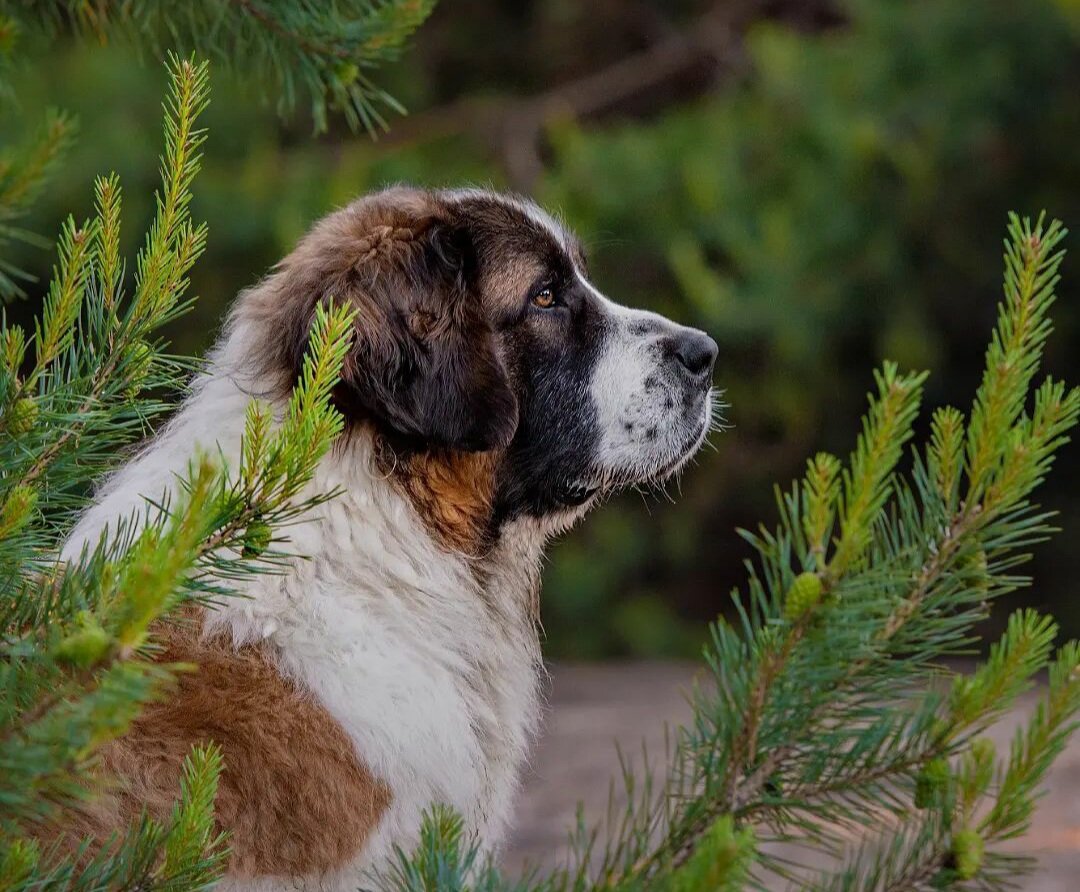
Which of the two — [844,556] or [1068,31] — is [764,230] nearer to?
[1068,31]

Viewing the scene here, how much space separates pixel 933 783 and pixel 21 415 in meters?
1.36

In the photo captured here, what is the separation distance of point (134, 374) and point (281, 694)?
74 cm

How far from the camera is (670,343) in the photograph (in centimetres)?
344

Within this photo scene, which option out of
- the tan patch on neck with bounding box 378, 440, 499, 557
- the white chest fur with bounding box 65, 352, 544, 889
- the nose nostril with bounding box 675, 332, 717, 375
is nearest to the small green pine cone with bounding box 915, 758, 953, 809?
the white chest fur with bounding box 65, 352, 544, 889

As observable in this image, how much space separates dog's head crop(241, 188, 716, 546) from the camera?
297 cm

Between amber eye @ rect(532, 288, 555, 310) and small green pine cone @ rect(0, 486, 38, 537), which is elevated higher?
amber eye @ rect(532, 288, 555, 310)

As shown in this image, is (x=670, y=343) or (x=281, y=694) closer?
(x=281, y=694)

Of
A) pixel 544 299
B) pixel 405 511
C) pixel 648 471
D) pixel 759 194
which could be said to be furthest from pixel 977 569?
pixel 759 194

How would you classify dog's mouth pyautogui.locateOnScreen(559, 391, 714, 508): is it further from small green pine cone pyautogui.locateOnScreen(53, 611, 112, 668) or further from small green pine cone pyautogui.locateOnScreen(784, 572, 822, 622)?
small green pine cone pyautogui.locateOnScreen(53, 611, 112, 668)

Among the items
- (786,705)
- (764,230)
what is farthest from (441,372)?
(764,230)

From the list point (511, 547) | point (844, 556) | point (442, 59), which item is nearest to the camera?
point (844, 556)

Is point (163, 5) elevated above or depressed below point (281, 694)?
above

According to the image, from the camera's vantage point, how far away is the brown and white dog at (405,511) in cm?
246

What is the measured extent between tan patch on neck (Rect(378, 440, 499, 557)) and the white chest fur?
1.4 inches
